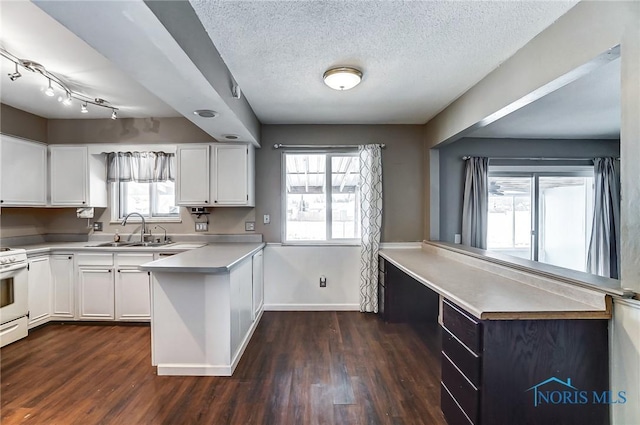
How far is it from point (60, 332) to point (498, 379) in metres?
4.15

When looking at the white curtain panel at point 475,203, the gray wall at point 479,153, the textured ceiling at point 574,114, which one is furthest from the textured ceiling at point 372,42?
the white curtain panel at point 475,203

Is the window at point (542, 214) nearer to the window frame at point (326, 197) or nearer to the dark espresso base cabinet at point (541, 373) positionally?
the window frame at point (326, 197)

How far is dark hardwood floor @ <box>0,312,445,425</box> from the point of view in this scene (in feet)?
6.15

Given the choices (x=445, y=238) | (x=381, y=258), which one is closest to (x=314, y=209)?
(x=381, y=258)

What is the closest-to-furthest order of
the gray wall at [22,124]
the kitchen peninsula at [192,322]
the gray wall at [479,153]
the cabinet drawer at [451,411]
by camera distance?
1. the cabinet drawer at [451,411]
2. the kitchen peninsula at [192,322]
3. the gray wall at [22,124]
4. the gray wall at [479,153]

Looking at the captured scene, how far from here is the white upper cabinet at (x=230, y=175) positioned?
3.48 metres

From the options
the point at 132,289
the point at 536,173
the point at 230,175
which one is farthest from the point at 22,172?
the point at 536,173

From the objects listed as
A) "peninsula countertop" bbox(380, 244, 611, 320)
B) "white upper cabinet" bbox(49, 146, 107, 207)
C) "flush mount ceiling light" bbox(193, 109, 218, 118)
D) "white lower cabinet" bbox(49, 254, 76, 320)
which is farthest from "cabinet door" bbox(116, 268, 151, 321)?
"peninsula countertop" bbox(380, 244, 611, 320)

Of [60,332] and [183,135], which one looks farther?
[183,135]

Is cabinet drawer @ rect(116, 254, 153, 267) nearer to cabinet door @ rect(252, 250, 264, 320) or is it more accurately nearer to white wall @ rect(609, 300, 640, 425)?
cabinet door @ rect(252, 250, 264, 320)

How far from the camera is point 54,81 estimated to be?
8.55 ft

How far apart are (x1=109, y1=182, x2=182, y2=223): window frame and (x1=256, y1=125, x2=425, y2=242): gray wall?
119 cm

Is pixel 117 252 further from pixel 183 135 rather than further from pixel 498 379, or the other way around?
pixel 498 379

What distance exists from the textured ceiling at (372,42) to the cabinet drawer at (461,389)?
6.76 ft
